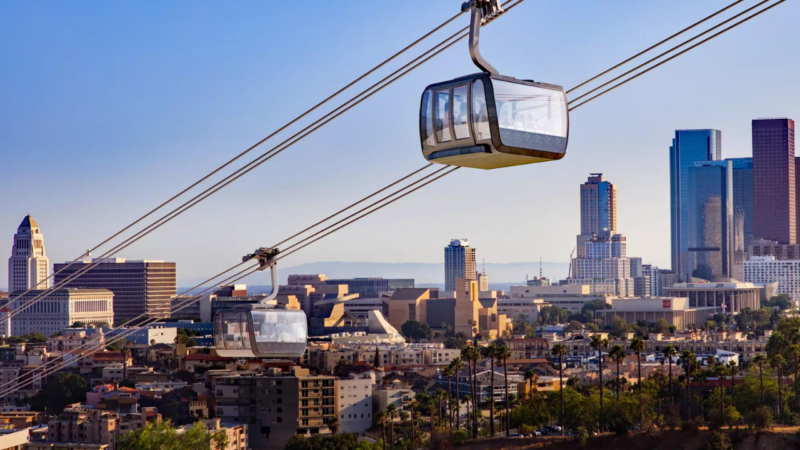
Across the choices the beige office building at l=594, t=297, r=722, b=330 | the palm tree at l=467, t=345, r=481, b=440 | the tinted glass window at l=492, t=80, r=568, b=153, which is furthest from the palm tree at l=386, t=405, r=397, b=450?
the beige office building at l=594, t=297, r=722, b=330

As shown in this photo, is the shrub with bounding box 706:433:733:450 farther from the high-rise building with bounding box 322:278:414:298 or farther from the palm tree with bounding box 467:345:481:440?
the high-rise building with bounding box 322:278:414:298

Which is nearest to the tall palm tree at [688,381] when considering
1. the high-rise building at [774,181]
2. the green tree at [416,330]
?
the green tree at [416,330]

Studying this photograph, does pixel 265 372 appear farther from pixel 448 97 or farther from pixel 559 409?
pixel 448 97

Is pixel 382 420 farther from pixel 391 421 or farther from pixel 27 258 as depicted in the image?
pixel 27 258

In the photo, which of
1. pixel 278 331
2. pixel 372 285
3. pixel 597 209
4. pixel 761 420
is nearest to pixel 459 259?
pixel 372 285

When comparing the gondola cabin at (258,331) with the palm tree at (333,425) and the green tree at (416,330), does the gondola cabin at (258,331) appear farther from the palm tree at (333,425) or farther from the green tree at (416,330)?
the green tree at (416,330)

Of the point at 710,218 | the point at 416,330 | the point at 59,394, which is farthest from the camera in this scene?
the point at 710,218
